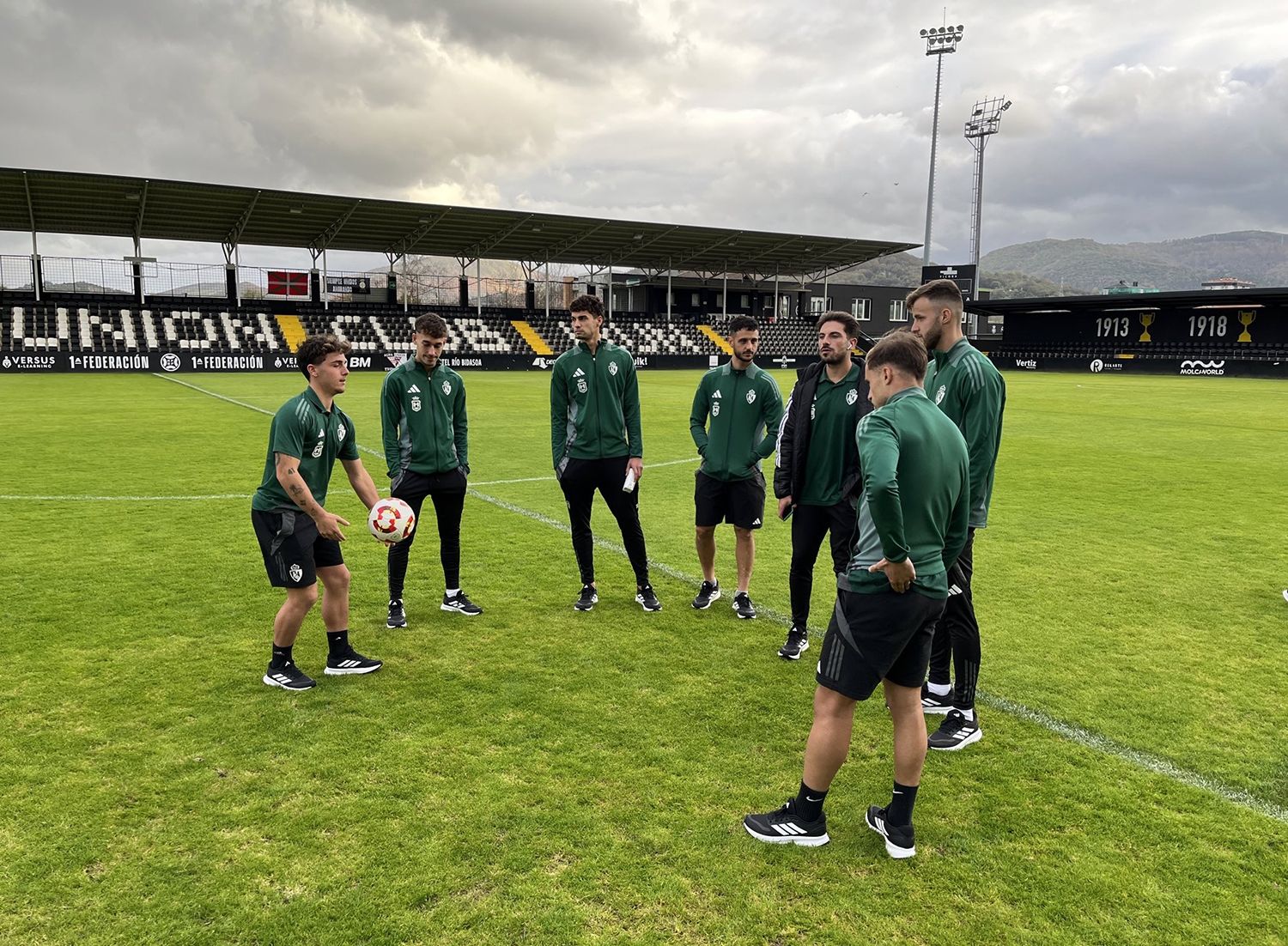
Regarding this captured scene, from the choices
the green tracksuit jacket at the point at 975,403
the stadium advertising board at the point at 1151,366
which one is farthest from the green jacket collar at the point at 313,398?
the stadium advertising board at the point at 1151,366

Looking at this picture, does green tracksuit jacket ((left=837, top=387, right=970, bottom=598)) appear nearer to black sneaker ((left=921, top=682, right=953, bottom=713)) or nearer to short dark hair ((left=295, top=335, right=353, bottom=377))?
black sneaker ((left=921, top=682, right=953, bottom=713))

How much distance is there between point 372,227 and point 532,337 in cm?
1129

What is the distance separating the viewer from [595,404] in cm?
611

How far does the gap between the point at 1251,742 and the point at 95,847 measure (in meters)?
5.49

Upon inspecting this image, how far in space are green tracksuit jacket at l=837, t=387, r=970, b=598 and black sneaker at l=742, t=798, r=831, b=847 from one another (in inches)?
40.7

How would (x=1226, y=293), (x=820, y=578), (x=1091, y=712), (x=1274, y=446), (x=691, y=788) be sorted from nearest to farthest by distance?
(x=691, y=788) < (x=1091, y=712) < (x=820, y=578) < (x=1274, y=446) < (x=1226, y=293)

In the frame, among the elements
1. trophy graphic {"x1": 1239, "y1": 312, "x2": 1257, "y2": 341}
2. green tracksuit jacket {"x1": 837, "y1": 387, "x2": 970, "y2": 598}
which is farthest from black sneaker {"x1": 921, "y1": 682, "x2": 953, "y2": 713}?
trophy graphic {"x1": 1239, "y1": 312, "x2": 1257, "y2": 341}

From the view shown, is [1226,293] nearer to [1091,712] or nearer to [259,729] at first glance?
[1091,712]

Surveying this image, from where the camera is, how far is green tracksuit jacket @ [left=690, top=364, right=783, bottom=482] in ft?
19.5

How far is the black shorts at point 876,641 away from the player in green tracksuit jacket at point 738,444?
2764mm

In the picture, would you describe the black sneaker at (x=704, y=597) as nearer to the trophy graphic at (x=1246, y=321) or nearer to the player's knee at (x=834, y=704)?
the player's knee at (x=834, y=704)

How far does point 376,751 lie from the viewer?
4.09 metres

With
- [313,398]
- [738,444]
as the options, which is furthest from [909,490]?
[313,398]

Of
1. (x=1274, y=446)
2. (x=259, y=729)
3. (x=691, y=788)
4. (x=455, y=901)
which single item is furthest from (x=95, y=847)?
(x=1274, y=446)
